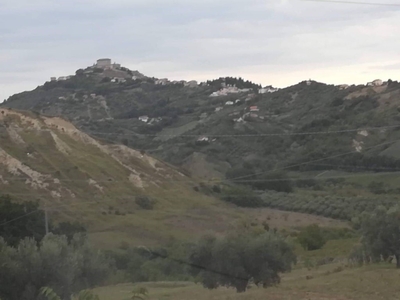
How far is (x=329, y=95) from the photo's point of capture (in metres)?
110

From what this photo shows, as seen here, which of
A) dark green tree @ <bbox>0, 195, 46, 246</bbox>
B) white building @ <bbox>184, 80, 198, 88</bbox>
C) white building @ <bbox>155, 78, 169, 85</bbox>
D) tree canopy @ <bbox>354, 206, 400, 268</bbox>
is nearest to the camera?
dark green tree @ <bbox>0, 195, 46, 246</bbox>

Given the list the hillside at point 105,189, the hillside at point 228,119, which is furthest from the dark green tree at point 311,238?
the hillside at point 228,119

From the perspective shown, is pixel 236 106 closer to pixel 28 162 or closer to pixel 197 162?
pixel 197 162

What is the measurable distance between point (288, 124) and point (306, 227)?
183 ft

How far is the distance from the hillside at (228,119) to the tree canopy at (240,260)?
3342 centimetres

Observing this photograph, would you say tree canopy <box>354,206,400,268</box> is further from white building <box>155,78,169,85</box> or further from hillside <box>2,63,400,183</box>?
white building <box>155,78,169,85</box>

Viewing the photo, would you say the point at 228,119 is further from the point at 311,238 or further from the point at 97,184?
the point at 311,238

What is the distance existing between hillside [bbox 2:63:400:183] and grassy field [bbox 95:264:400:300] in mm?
31024

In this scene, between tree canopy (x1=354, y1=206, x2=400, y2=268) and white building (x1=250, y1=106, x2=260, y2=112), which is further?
white building (x1=250, y1=106, x2=260, y2=112)

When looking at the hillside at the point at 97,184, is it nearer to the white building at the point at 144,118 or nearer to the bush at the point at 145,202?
the bush at the point at 145,202

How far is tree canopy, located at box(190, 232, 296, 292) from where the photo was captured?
27.3m

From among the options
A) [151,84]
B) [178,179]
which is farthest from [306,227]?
[151,84]

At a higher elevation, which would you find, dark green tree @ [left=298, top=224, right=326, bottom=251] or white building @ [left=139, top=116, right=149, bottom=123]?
white building @ [left=139, top=116, right=149, bottom=123]

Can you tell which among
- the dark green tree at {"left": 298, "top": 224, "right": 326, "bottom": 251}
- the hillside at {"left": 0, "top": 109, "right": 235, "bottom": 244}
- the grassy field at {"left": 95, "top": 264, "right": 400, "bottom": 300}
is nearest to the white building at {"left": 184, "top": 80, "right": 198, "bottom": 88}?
the hillside at {"left": 0, "top": 109, "right": 235, "bottom": 244}
